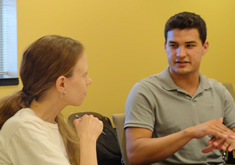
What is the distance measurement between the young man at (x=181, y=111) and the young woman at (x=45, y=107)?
401mm

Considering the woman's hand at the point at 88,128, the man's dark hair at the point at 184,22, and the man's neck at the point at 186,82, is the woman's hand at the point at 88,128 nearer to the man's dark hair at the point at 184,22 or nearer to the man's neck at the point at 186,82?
the man's neck at the point at 186,82

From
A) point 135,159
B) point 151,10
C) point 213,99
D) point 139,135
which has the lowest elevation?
point 135,159

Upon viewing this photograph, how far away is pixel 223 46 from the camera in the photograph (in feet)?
15.0

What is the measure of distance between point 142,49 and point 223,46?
125 cm

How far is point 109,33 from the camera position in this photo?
3.70 meters

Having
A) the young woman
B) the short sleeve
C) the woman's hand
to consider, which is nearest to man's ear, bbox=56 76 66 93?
the young woman

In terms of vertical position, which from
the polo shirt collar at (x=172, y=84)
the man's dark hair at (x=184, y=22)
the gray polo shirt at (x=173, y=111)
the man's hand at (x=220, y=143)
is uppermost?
the man's dark hair at (x=184, y=22)

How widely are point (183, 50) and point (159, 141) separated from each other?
1.83ft

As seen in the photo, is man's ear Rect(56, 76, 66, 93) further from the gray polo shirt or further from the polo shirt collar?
the polo shirt collar

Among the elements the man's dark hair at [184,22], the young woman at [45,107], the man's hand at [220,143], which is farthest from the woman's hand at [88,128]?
the man's dark hair at [184,22]

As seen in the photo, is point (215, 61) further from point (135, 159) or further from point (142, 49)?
point (135, 159)

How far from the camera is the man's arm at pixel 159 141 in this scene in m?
1.69

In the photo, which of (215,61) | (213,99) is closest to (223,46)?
(215,61)

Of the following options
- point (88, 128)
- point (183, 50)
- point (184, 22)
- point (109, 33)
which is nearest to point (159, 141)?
point (88, 128)
